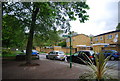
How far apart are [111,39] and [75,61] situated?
16253 millimetres

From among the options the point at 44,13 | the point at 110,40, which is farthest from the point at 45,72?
the point at 110,40

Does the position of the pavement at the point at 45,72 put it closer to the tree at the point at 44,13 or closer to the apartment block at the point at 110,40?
the tree at the point at 44,13

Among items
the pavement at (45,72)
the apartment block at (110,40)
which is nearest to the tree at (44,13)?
the pavement at (45,72)

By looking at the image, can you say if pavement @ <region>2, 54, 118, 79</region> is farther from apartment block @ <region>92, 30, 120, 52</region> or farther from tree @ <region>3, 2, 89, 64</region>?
apartment block @ <region>92, 30, 120, 52</region>

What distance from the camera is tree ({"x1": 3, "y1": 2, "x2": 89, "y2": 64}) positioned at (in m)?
6.03

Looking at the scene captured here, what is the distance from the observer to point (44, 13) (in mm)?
6324

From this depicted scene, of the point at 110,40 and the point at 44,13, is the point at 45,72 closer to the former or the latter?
the point at 44,13

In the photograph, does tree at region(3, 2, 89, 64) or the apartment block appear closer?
tree at region(3, 2, 89, 64)

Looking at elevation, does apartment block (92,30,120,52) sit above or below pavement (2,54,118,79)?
above

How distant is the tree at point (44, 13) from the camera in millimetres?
6031

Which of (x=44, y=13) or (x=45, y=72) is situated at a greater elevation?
(x=44, y=13)

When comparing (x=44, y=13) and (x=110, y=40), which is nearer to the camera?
(x=44, y=13)

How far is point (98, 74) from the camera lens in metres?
3.17

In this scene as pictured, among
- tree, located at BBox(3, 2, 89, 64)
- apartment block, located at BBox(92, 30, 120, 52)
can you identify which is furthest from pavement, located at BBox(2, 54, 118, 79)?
apartment block, located at BBox(92, 30, 120, 52)
